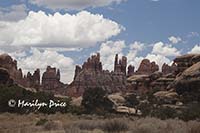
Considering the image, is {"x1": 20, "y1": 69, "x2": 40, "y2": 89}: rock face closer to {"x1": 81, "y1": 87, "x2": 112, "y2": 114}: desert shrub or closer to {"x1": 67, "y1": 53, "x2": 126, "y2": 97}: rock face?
{"x1": 67, "y1": 53, "x2": 126, "y2": 97}: rock face

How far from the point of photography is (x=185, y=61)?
8581cm

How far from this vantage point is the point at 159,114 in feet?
157

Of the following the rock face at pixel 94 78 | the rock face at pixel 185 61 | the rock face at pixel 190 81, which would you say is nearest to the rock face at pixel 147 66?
the rock face at pixel 94 78

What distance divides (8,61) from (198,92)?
4855cm

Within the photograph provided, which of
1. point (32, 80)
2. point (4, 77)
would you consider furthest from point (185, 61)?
point (32, 80)

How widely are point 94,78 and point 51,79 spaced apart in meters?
17.2

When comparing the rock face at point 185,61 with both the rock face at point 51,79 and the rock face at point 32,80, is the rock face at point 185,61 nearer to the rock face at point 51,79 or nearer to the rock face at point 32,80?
the rock face at point 32,80

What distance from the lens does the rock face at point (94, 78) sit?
142m

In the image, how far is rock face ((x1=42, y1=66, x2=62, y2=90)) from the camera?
152 meters

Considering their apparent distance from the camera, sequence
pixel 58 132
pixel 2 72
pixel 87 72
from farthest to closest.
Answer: pixel 87 72 < pixel 2 72 < pixel 58 132

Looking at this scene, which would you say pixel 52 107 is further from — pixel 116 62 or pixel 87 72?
pixel 116 62

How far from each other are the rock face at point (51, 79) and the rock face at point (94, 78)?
7.72 metres

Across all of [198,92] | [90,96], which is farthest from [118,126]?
[198,92]

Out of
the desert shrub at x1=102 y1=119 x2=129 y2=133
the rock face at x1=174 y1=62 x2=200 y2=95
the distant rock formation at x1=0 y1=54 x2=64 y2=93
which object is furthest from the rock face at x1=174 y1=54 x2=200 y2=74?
the desert shrub at x1=102 y1=119 x2=129 y2=133
